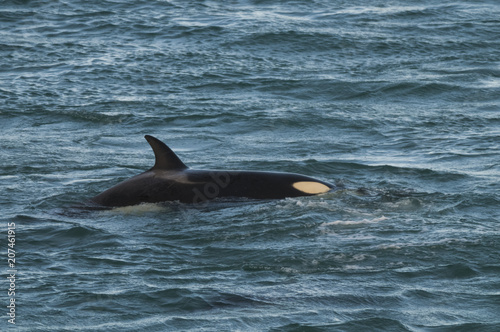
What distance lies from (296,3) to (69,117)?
1129 cm

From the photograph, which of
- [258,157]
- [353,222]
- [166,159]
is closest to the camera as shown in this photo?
[353,222]

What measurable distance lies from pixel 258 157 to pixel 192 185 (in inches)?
147

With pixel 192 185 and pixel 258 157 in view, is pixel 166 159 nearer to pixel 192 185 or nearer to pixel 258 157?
pixel 192 185

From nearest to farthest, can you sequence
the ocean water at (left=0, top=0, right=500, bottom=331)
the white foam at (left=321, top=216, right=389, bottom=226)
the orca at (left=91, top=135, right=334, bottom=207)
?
the ocean water at (left=0, top=0, right=500, bottom=331) → the white foam at (left=321, top=216, right=389, bottom=226) → the orca at (left=91, top=135, right=334, bottom=207)

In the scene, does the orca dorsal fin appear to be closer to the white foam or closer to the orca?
the orca

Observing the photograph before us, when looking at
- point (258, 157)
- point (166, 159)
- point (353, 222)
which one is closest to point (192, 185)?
point (166, 159)

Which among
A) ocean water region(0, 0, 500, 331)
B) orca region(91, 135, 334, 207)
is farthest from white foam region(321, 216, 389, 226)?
orca region(91, 135, 334, 207)

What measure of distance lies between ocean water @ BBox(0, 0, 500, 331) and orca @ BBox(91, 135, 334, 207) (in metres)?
0.17

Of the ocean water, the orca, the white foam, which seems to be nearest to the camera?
the ocean water

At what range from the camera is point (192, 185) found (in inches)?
488

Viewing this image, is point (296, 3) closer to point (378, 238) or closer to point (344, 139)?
point (344, 139)

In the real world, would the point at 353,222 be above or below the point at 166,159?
below

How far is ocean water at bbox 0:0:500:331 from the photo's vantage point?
9391 mm

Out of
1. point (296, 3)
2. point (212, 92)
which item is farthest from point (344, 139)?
point (296, 3)
